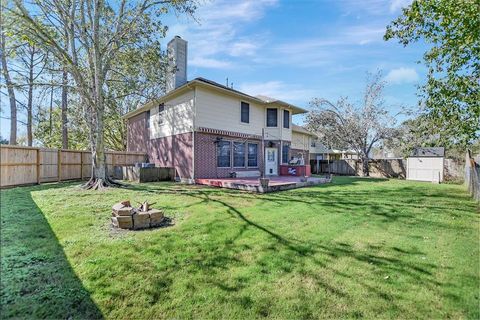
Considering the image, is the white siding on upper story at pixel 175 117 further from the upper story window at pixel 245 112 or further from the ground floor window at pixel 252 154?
the ground floor window at pixel 252 154

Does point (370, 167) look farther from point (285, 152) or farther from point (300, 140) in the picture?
point (285, 152)

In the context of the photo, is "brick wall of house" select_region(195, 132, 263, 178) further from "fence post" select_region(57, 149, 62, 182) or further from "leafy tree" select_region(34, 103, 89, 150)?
"leafy tree" select_region(34, 103, 89, 150)

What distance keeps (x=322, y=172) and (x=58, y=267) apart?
24370 mm

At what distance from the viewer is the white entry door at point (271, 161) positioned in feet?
52.3

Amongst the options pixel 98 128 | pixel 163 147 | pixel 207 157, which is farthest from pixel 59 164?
pixel 207 157

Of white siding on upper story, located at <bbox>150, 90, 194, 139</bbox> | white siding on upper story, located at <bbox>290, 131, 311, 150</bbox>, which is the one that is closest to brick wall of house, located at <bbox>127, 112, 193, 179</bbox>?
white siding on upper story, located at <bbox>150, 90, 194, 139</bbox>

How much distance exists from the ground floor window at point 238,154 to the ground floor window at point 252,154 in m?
0.49

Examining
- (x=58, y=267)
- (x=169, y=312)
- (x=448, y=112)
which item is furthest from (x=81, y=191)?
(x=448, y=112)

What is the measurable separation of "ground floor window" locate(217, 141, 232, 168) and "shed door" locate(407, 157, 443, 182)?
1356cm

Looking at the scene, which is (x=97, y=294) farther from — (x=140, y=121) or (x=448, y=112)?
(x=140, y=121)

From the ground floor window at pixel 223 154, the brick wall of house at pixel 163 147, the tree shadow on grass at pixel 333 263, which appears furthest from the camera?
the ground floor window at pixel 223 154

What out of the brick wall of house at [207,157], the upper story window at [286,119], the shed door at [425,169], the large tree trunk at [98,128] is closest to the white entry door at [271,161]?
the upper story window at [286,119]

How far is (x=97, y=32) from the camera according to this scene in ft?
31.6

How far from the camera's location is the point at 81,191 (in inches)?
358
